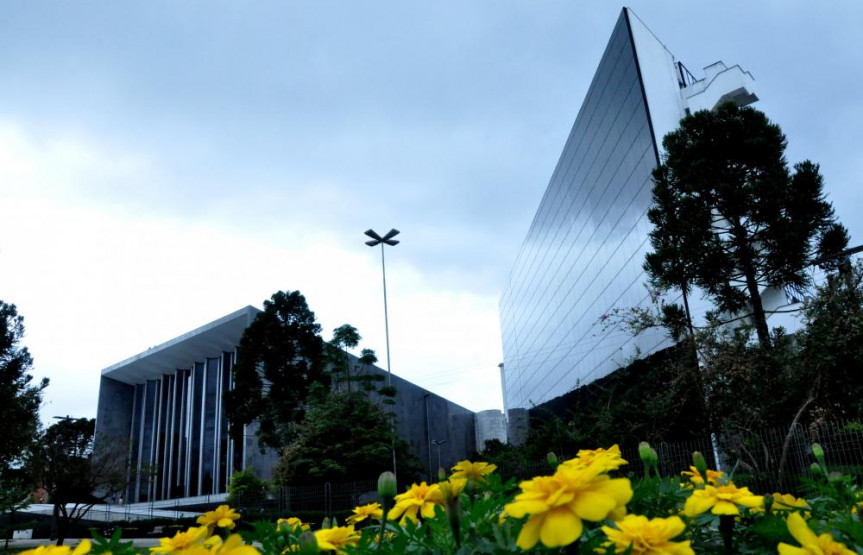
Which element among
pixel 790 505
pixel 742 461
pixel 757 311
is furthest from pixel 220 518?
pixel 757 311

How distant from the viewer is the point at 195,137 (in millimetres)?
11352

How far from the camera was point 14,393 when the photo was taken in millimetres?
13742

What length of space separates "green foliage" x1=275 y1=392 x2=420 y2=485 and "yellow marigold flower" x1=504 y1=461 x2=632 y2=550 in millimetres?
20189

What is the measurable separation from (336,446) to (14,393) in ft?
32.0

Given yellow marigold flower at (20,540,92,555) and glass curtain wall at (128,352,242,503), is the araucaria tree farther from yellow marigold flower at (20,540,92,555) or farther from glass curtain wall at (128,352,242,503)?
glass curtain wall at (128,352,242,503)

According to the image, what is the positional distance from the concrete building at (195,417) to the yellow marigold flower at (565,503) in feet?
101

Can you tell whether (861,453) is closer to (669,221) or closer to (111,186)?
(669,221)

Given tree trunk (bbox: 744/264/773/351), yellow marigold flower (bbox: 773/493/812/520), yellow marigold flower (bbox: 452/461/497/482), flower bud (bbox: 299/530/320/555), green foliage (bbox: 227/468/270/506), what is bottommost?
green foliage (bbox: 227/468/270/506)

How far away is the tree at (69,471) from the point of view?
21.6 metres

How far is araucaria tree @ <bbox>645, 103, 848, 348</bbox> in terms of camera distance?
11.8 metres

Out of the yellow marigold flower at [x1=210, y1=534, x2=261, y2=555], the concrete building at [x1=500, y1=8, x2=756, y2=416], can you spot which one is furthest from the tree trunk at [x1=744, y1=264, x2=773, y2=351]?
the yellow marigold flower at [x1=210, y1=534, x2=261, y2=555]

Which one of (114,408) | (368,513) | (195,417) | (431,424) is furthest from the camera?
(114,408)

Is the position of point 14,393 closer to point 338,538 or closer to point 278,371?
point 278,371

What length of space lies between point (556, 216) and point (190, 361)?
24916mm
